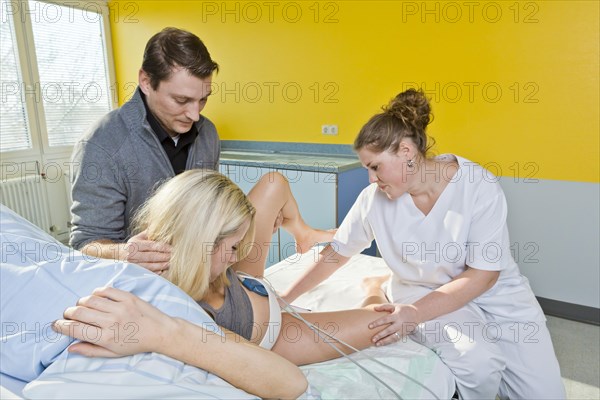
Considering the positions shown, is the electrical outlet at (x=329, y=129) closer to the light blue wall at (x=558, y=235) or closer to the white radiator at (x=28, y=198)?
the light blue wall at (x=558, y=235)

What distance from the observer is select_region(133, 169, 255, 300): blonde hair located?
0.98 m

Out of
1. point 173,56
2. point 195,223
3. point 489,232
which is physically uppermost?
point 173,56

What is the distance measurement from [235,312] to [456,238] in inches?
29.5

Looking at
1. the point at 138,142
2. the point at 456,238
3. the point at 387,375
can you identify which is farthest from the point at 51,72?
the point at 387,375

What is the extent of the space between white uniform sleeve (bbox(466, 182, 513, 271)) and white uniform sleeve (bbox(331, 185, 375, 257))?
35 cm

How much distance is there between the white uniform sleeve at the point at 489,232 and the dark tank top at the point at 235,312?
736 mm

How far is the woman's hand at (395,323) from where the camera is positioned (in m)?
1.24

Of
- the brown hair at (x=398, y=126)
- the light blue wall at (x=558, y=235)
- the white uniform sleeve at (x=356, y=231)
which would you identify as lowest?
the light blue wall at (x=558, y=235)

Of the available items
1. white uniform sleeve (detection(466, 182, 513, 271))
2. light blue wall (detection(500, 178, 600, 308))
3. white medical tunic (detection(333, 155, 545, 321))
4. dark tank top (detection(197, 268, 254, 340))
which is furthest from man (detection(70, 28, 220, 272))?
light blue wall (detection(500, 178, 600, 308))

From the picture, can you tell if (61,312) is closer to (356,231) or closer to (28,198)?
(356,231)

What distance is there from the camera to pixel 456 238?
1374 mm

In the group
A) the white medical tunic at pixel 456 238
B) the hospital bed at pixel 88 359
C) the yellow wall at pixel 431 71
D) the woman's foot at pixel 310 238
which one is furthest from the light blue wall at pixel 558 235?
the hospital bed at pixel 88 359

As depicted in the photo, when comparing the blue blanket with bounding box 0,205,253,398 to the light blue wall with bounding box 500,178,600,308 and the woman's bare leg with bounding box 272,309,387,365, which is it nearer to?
the woman's bare leg with bounding box 272,309,387,365

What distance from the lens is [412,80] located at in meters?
2.71
